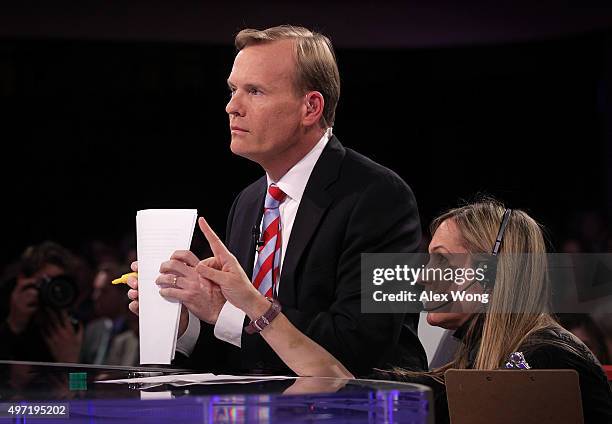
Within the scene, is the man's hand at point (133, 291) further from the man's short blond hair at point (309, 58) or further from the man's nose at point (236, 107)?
the man's short blond hair at point (309, 58)

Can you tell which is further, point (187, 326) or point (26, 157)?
point (26, 157)

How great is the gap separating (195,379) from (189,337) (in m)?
0.49

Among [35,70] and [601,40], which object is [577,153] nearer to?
[601,40]

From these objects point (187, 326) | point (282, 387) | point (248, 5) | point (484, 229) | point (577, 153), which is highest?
point (248, 5)

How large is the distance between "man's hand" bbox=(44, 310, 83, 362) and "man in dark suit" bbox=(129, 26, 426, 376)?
1.74 metres

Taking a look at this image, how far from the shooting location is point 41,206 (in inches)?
220

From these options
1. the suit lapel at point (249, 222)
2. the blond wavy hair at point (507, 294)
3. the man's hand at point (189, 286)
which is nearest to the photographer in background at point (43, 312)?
the suit lapel at point (249, 222)

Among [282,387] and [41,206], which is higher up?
[41,206]

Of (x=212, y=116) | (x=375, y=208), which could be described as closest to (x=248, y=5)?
(x=212, y=116)

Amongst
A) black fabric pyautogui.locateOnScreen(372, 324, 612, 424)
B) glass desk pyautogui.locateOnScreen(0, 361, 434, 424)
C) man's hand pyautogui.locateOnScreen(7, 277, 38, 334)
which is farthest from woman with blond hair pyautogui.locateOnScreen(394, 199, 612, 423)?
man's hand pyautogui.locateOnScreen(7, 277, 38, 334)

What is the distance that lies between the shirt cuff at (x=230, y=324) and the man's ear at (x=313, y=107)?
0.42m

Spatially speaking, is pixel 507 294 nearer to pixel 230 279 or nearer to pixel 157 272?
pixel 230 279

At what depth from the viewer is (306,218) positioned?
196 cm

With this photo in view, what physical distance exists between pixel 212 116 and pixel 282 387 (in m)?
4.08
